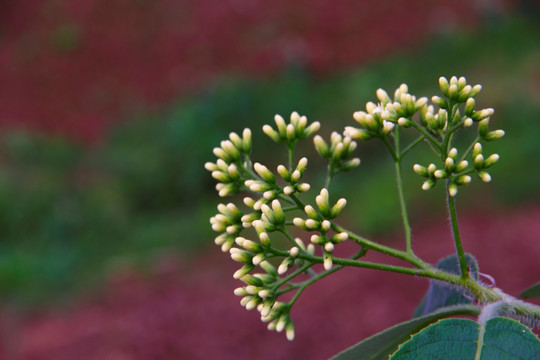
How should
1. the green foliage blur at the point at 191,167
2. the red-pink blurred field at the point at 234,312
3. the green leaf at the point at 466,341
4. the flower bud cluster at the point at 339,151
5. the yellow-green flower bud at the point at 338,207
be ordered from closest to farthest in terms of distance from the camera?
the green leaf at the point at 466,341 < the yellow-green flower bud at the point at 338,207 < the flower bud cluster at the point at 339,151 < the red-pink blurred field at the point at 234,312 < the green foliage blur at the point at 191,167

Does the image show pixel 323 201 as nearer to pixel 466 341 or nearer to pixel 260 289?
pixel 260 289

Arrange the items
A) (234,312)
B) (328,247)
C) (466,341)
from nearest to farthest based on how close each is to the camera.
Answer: (466,341), (328,247), (234,312)

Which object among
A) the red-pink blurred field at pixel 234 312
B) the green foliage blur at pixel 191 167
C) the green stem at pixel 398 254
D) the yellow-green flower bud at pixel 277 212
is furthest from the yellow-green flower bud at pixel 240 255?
the green foliage blur at pixel 191 167

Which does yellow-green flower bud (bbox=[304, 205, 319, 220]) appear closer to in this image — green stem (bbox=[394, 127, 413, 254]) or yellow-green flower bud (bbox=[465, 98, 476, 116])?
green stem (bbox=[394, 127, 413, 254])

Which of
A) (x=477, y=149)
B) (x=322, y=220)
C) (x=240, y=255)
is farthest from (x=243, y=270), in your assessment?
(x=477, y=149)

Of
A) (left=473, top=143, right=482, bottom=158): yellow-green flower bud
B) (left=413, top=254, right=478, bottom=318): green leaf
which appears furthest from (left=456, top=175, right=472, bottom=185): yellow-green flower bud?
(left=413, top=254, right=478, bottom=318): green leaf

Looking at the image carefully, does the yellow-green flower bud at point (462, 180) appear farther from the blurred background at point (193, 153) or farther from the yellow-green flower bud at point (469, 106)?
the blurred background at point (193, 153)

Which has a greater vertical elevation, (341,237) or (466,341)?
(341,237)
